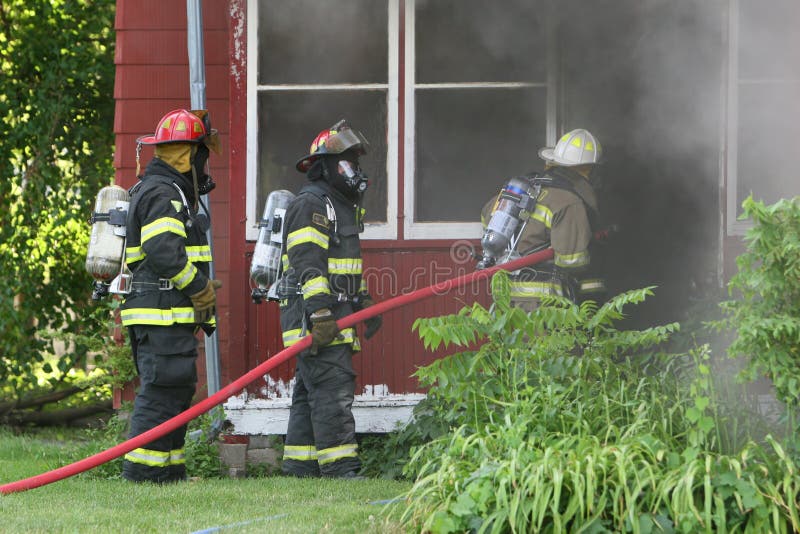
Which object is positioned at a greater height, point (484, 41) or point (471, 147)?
point (484, 41)

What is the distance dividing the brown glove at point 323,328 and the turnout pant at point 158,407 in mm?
732

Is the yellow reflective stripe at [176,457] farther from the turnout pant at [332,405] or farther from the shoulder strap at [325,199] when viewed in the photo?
the shoulder strap at [325,199]

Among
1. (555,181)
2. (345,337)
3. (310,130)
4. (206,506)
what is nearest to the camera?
(206,506)

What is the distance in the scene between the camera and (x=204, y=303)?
6406 millimetres

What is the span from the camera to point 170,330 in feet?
21.1

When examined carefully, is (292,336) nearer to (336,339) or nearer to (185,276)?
(336,339)

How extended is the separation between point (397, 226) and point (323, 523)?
9.01ft

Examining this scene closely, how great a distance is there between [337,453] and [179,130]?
209 cm

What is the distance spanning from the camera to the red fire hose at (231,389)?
603 cm

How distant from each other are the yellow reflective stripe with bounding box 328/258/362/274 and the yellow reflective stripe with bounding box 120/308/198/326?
85 cm

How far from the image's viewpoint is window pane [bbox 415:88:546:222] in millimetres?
7676

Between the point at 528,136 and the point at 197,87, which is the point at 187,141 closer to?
the point at 197,87

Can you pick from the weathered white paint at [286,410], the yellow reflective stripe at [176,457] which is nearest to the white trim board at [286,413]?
the weathered white paint at [286,410]

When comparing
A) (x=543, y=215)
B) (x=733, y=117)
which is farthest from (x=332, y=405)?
(x=733, y=117)
